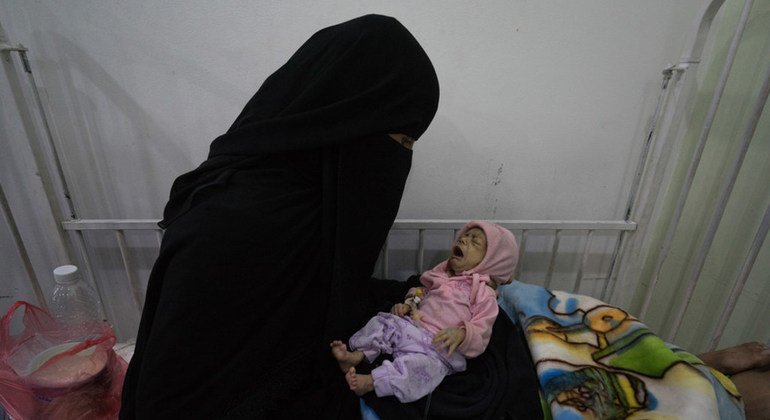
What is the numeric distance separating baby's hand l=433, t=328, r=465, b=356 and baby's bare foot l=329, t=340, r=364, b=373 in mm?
199

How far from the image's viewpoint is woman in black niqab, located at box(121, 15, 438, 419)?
0.62m

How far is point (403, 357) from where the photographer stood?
822mm

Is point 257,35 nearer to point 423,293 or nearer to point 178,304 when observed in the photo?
point 178,304

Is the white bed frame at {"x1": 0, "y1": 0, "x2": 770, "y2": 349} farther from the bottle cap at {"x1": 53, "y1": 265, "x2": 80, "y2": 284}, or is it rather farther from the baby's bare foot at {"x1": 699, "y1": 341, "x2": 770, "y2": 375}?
the bottle cap at {"x1": 53, "y1": 265, "x2": 80, "y2": 284}

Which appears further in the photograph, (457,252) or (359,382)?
(457,252)

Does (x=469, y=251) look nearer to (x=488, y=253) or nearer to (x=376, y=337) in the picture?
(x=488, y=253)

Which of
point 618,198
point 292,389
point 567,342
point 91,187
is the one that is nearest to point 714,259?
point 618,198

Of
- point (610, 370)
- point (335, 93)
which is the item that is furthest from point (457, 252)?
point (335, 93)

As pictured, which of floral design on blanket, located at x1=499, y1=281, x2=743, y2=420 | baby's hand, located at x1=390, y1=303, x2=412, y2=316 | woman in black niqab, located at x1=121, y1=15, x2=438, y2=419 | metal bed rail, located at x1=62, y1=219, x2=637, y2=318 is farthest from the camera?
metal bed rail, located at x1=62, y1=219, x2=637, y2=318

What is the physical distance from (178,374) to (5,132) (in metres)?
1.09

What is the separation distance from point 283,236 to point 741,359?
123 cm

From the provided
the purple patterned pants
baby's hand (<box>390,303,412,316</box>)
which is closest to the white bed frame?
baby's hand (<box>390,303,412,316</box>)

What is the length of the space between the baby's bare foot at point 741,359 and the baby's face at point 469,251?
2.24 feet

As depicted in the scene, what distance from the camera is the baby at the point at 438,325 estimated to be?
79 centimetres
